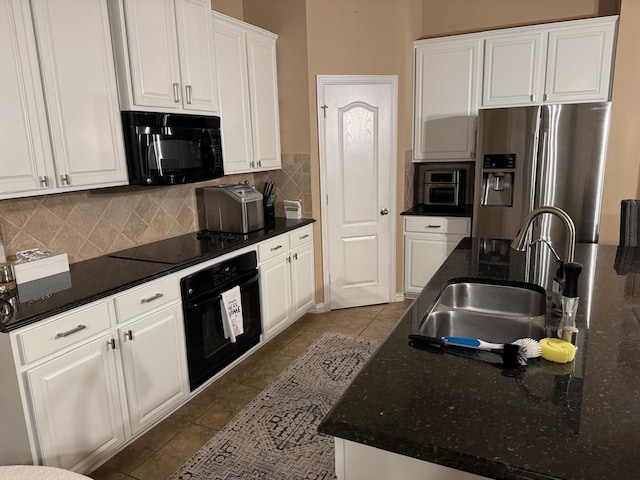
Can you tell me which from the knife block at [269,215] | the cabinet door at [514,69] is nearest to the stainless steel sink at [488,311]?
the knife block at [269,215]

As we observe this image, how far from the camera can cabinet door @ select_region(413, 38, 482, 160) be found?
4023 millimetres

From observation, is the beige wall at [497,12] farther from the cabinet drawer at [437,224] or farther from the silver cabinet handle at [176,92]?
the silver cabinet handle at [176,92]

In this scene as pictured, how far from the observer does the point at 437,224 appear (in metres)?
4.16

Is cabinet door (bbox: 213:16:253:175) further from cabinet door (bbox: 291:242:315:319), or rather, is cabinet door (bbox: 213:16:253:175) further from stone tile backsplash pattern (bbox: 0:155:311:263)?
cabinet door (bbox: 291:242:315:319)

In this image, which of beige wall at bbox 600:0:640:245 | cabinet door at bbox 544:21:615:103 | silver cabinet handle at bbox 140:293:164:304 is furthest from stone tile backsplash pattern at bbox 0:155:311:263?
beige wall at bbox 600:0:640:245

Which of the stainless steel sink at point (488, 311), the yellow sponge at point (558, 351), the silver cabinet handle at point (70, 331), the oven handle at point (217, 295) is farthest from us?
the oven handle at point (217, 295)

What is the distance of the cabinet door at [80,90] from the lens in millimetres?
2125

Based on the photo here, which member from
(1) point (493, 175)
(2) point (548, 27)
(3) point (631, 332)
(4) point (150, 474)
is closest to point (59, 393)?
(4) point (150, 474)

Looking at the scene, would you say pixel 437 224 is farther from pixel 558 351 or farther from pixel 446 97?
pixel 558 351

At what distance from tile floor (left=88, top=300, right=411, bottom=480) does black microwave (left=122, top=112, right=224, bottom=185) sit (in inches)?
53.7

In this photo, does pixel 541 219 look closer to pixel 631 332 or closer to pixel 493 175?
pixel 493 175

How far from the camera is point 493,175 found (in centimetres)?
379

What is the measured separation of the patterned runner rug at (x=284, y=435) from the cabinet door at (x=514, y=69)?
8.51 ft

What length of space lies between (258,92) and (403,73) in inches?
53.7
